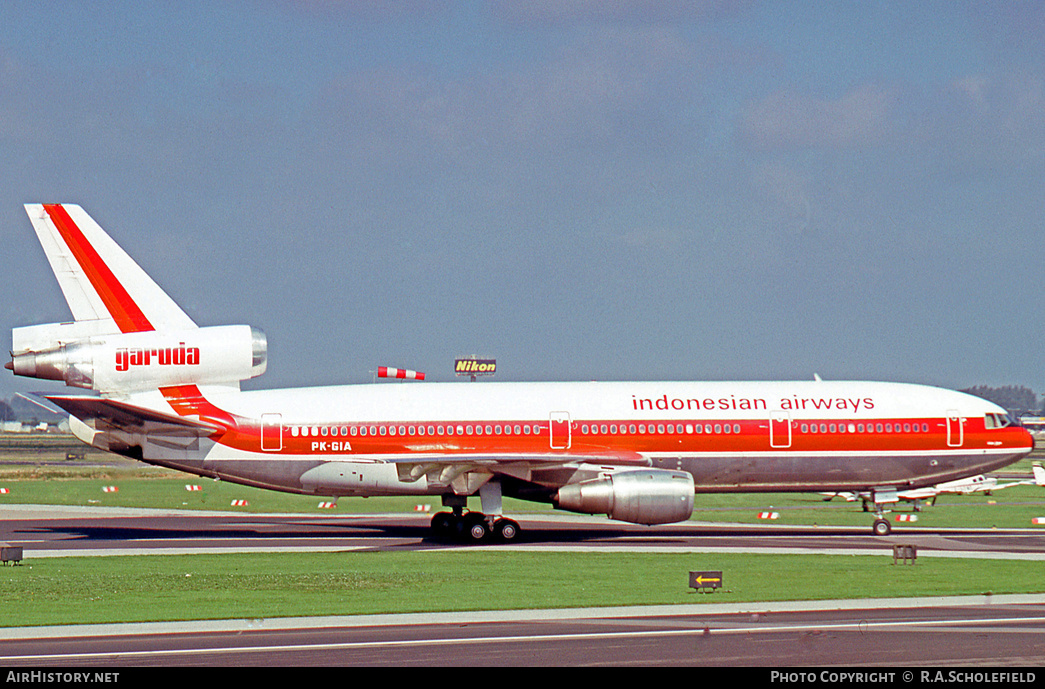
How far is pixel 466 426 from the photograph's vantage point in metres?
36.5

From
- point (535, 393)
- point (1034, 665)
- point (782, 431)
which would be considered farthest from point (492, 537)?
point (1034, 665)

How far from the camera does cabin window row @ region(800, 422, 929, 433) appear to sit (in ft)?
123

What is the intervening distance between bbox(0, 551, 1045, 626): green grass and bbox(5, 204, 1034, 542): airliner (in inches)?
146

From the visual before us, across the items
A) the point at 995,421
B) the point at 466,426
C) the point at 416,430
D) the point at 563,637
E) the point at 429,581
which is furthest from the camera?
the point at 995,421

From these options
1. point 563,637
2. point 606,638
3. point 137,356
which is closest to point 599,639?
point 606,638

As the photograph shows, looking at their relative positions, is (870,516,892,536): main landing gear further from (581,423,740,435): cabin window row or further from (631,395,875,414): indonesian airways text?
(581,423,740,435): cabin window row

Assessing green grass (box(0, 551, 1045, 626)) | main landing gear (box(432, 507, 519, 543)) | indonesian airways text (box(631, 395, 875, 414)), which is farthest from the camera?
indonesian airways text (box(631, 395, 875, 414))

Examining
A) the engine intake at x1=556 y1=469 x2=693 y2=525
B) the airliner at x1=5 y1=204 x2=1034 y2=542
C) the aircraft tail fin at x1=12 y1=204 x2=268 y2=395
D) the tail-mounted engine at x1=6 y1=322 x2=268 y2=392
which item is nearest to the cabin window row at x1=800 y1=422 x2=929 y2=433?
the airliner at x1=5 y1=204 x2=1034 y2=542

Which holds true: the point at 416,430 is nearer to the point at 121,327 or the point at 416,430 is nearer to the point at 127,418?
the point at 127,418

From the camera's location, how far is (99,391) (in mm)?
33594

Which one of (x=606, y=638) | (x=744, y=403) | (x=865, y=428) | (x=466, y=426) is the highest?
(x=744, y=403)

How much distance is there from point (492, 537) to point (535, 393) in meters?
4.72

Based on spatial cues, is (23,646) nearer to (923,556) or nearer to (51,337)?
(51,337)

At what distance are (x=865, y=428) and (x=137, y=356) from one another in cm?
2176
